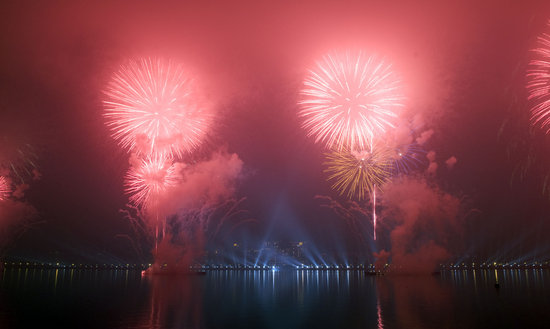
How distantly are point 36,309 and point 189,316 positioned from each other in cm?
1176

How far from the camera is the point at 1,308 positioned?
2772cm

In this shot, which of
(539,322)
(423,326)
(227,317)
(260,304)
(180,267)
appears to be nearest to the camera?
(423,326)

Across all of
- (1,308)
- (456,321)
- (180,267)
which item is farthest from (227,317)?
(180,267)

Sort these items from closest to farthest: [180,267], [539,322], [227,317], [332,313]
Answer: [539,322], [227,317], [332,313], [180,267]

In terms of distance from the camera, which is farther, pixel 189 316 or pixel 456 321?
pixel 189 316

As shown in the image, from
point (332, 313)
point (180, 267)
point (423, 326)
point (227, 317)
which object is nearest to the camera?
point (423, 326)

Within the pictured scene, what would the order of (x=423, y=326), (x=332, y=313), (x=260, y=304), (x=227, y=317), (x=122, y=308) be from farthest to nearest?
(x=260, y=304) < (x=122, y=308) < (x=332, y=313) < (x=227, y=317) < (x=423, y=326)

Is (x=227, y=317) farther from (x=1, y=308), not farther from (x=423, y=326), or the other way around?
(x=1, y=308)

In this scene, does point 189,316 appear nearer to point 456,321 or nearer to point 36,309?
point 36,309

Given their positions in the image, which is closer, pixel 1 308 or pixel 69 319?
pixel 69 319

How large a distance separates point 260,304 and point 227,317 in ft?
25.6

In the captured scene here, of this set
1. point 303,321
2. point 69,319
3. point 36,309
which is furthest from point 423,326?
point 36,309

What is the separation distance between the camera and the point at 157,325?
69.3 ft

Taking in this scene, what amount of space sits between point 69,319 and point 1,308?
8.28 m
